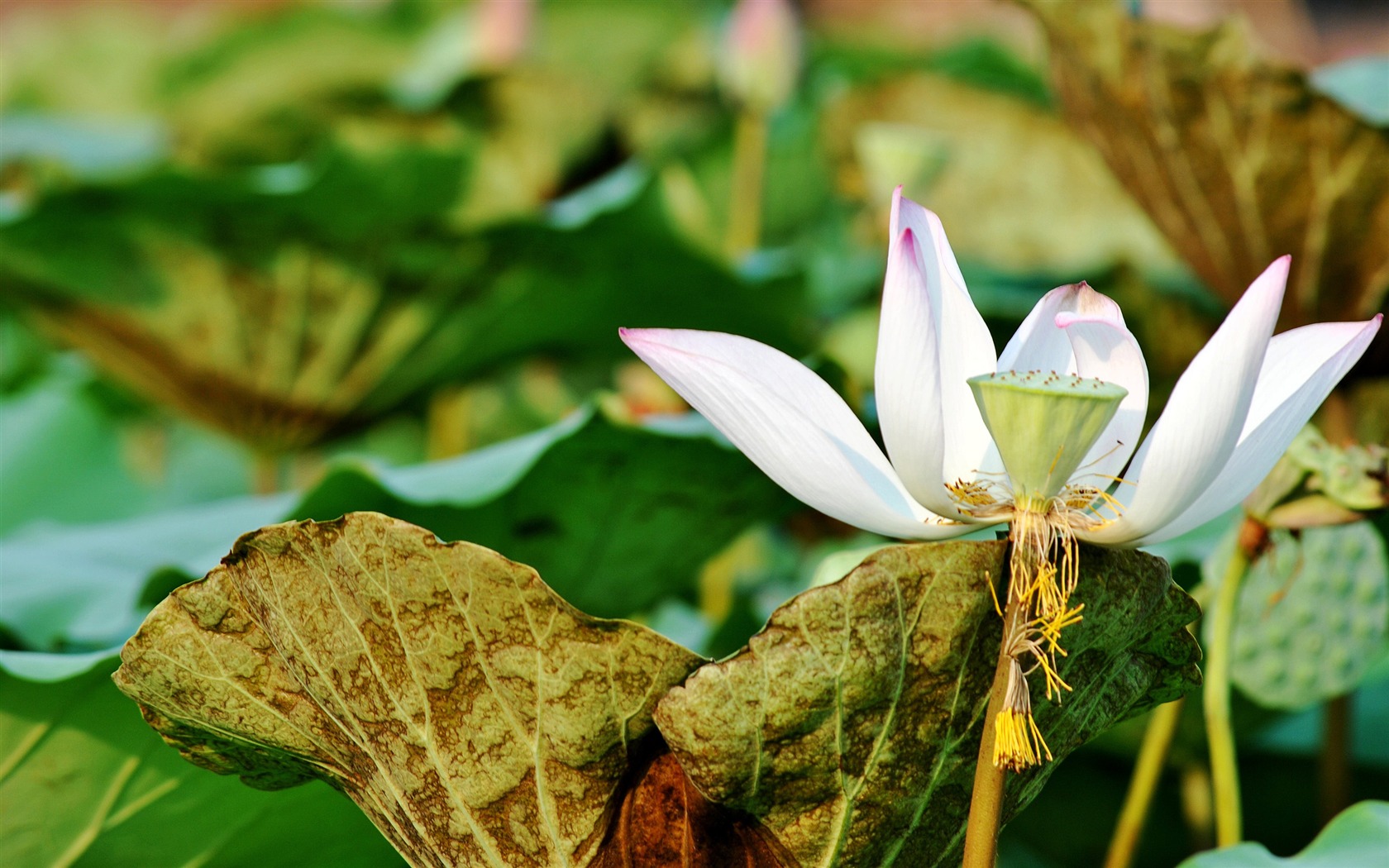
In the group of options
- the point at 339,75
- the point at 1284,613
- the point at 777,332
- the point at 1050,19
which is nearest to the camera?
the point at 1284,613

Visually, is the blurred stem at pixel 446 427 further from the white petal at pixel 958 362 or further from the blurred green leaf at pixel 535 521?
the white petal at pixel 958 362

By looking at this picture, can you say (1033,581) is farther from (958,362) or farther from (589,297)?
(589,297)

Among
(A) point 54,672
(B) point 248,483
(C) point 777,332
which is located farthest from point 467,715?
(B) point 248,483

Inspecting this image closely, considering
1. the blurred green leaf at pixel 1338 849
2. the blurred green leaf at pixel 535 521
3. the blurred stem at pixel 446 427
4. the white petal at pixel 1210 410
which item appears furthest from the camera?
the blurred stem at pixel 446 427

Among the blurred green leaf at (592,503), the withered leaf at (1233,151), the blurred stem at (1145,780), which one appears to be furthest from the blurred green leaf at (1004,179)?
the blurred stem at (1145,780)

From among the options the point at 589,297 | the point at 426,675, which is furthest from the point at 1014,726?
the point at 589,297

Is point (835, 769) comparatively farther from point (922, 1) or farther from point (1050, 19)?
point (922, 1)
